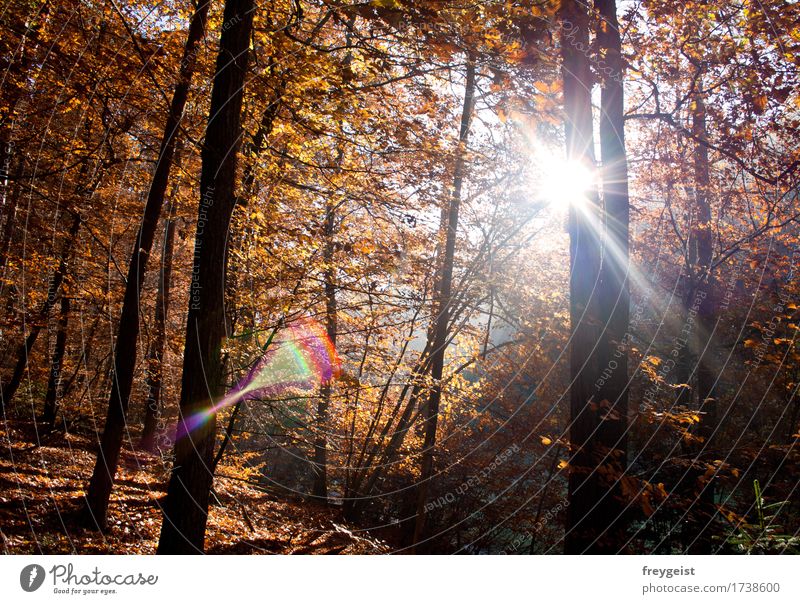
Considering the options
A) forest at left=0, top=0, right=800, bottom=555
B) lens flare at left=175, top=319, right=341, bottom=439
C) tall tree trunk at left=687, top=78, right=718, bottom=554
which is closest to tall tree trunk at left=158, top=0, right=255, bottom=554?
forest at left=0, top=0, right=800, bottom=555

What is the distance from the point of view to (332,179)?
8.51 meters

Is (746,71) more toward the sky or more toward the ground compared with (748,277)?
more toward the sky

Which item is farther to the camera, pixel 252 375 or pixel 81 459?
pixel 81 459

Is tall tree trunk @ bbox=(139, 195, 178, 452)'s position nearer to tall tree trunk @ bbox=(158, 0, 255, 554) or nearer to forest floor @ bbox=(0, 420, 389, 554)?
forest floor @ bbox=(0, 420, 389, 554)

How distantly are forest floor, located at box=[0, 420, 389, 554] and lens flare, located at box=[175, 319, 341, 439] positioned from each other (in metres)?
2.52

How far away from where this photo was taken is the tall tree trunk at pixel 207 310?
5.46 m

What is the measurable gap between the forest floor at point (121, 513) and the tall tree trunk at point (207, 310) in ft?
10.9

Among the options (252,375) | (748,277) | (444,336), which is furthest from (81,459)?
(748,277)

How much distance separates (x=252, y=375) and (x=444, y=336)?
4.70m

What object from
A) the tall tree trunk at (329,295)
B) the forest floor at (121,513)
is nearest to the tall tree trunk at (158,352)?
the forest floor at (121,513)

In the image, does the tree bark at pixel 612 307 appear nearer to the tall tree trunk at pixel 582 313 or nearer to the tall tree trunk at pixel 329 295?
the tall tree trunk at pixel 582 313

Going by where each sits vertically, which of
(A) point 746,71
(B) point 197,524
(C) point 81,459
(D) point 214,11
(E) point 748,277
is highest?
(D) point 214,11

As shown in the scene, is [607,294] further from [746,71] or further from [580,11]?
[746,71]

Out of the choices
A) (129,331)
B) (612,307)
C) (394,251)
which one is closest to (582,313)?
(612,307)
